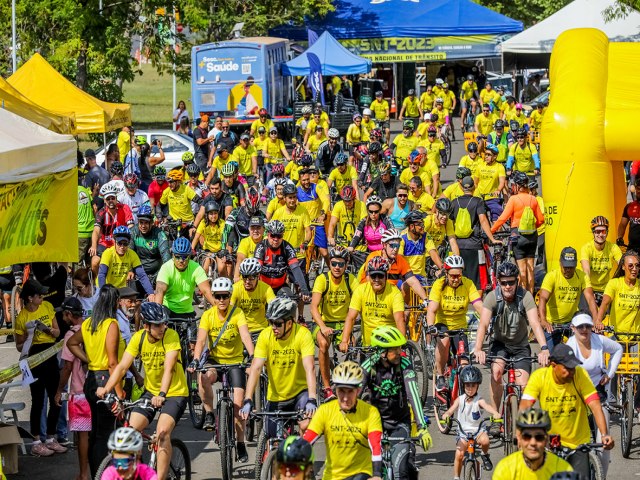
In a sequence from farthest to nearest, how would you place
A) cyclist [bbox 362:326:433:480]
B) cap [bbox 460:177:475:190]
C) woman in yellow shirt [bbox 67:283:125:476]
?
cap [bbox 460:177:475:190] → woman in yellow shirt [bbox 67:283:125:476] → cyclist [bbox 362:326:433:480]

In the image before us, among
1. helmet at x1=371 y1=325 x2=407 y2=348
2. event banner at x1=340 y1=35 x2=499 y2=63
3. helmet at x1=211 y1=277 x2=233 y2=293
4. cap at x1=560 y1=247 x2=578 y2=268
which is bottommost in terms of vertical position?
helmet at x1=371 y1=325 x2=407 y2=348

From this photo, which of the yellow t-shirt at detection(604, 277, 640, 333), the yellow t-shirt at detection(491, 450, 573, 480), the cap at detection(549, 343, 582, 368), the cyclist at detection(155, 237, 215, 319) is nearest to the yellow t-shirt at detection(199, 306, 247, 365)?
the cyclist at detection(155, 237, 215, 319)

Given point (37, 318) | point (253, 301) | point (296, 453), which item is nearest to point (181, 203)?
point (253, 301)

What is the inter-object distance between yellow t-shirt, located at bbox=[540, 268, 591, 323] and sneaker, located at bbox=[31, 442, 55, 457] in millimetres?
5354

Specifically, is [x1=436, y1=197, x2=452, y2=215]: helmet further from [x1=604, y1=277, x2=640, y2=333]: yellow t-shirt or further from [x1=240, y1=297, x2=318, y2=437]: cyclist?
[x1=240, y1=297, x2=318, y2=437]: cyclist

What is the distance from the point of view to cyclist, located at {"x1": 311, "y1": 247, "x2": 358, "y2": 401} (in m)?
13.6

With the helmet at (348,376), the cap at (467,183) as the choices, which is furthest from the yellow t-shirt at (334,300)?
the helmet at (348,376)

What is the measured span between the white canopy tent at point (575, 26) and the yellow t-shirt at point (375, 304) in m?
15.4

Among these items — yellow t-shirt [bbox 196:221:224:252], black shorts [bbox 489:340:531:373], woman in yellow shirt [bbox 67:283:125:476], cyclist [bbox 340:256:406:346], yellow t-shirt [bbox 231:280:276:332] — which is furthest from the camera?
yellow t-shirt [bbox 196:221:224:252]

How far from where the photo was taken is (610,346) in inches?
453

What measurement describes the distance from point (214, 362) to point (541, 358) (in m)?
3.07

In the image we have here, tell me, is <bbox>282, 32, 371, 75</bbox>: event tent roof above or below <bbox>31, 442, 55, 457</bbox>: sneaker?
above

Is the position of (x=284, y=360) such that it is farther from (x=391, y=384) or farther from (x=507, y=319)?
(x=507, y=319)

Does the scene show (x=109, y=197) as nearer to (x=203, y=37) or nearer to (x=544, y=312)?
(x=544, y=312)
